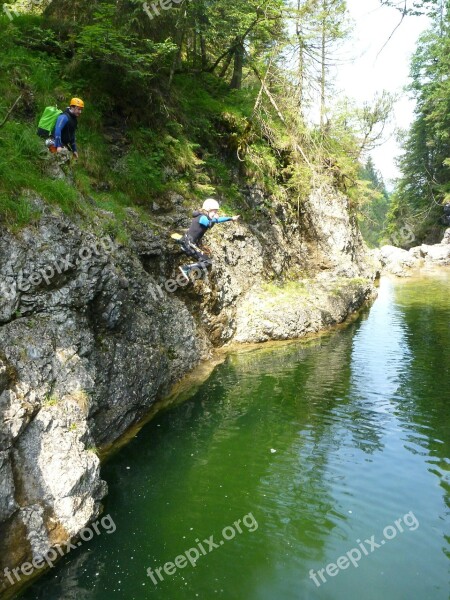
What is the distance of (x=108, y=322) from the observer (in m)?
10.5

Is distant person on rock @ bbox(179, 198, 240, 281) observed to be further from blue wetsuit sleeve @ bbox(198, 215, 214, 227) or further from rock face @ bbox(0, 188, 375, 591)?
rock face @ bbox(0, 188, 375, 591)

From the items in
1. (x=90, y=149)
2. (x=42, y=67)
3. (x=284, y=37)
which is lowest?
(x=90, y=149)

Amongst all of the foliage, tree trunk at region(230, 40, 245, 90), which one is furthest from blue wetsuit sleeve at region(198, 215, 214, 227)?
the foliage

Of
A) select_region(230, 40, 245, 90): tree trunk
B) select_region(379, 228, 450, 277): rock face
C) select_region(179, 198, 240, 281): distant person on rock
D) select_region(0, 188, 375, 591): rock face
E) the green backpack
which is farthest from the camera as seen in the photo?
select_region(379, 228, 450, 277): rock face

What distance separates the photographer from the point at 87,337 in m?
9.56

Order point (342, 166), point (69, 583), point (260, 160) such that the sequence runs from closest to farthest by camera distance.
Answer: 1. point (69, 583)
2. point (260, 160)
3. point (342, 166)

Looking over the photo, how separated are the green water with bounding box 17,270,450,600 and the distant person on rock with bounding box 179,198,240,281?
3.67 meters

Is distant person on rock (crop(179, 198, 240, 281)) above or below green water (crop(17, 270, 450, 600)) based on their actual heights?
above

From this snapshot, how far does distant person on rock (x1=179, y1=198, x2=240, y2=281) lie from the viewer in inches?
516

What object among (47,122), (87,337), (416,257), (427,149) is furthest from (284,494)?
(427,149)

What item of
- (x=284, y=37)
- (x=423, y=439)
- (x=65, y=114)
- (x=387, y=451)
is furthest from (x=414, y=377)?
(x=284, y=37)

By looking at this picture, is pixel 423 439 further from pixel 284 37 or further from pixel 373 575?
pixel 284 37

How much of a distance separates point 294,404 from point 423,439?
3367 millimetres

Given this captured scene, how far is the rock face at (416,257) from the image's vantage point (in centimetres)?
4434
